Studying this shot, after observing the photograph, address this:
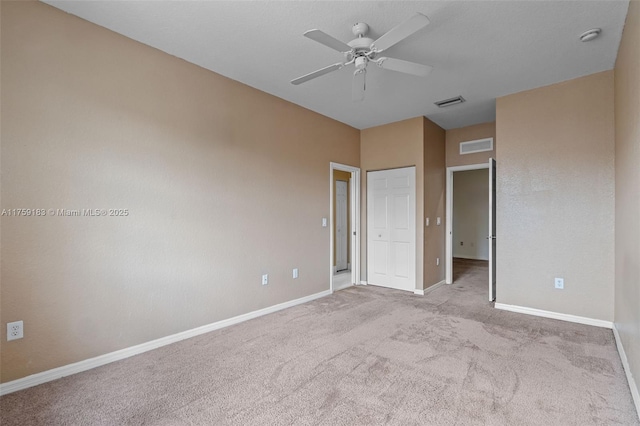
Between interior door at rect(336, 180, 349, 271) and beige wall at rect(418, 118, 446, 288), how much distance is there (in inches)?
84.9

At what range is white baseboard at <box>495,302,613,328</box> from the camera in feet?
10.6

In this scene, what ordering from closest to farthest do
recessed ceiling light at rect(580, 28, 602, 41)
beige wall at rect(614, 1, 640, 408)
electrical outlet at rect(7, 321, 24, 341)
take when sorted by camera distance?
beige wall at rect(614, 1, 640, 408) < electrical outlet at rect(7, 321, 24, 341) < recessed ceiling light at rect(580, 28, 602, 41)

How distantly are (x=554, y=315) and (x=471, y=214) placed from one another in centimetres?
510

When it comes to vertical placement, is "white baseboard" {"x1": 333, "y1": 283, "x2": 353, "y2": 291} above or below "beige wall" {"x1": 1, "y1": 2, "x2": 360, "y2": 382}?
below

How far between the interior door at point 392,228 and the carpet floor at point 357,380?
59.8 inches

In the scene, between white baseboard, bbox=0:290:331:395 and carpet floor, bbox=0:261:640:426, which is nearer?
carpet floor, bbox=0:261:640:426

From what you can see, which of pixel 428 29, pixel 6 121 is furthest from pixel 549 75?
pixel 6 121

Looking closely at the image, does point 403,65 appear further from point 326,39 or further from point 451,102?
point 451,102

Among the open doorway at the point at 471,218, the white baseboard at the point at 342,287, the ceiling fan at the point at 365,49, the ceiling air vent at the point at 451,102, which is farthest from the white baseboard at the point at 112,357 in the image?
the open doorway at the point at 471,218

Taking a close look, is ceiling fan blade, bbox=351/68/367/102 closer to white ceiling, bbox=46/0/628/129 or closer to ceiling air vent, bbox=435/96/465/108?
white ceiling, bbox=46/0/628/129

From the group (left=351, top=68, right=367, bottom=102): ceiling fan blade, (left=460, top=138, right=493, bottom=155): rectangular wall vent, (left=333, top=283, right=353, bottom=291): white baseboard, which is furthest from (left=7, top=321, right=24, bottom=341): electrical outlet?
(left=460, top=138, right=493, bottom=155): rectangular wall vent

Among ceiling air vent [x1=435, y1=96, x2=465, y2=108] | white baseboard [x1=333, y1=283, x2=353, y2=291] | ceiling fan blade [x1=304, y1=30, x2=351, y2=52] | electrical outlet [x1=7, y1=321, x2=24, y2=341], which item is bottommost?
white baseboard [x1=333, y1=283, x2=353, y2=291]

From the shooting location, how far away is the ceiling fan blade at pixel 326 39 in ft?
6.34

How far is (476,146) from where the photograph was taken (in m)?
5.00
